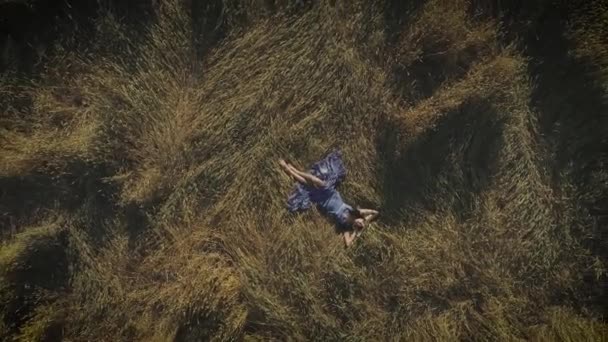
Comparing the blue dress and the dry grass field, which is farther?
the blue dress

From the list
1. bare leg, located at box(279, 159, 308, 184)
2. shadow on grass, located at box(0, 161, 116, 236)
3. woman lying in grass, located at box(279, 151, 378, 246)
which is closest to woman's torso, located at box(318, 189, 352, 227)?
woman lying in grass, located at box(279, 151, 378, 246)

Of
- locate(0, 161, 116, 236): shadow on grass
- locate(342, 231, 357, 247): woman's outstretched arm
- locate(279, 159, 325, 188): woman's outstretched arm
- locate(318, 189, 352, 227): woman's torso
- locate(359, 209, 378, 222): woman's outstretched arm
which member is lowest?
locate(342, 231, 357, 247): woman's outstretched arm

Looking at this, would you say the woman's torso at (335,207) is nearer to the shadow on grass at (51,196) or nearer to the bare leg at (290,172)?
the bare leg at (290,172)

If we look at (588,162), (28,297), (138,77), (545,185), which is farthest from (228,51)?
(588,162)

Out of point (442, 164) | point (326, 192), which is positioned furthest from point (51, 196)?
point (442, 164)

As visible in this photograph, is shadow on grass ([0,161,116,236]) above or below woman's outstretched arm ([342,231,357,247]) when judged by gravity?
above

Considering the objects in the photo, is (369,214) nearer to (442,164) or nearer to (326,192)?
(326,192)

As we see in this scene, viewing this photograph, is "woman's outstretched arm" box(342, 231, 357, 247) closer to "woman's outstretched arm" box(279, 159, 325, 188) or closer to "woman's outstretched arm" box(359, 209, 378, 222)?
"woman's outstretched arm" box(359, 209, 378, 222)
